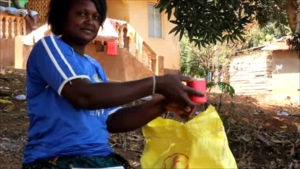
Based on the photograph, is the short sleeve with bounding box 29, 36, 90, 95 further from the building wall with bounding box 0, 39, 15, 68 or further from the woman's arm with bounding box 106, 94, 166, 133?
the building wall with bounding box 0, 39, 15, 68

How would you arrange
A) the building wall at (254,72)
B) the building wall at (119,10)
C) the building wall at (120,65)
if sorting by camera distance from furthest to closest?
the building wall at (254,72)
the building wall at (119,10)
the building wall at (120,65)

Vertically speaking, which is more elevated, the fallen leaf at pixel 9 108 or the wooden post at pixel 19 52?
the wooden post at pixel 19 52

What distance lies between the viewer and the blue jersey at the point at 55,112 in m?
1.46

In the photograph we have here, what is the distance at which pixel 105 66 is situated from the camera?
35.8ft

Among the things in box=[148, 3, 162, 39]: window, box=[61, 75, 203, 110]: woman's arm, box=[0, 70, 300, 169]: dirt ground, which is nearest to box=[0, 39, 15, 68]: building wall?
box=[0, 70, 300, 169]: dirt ground

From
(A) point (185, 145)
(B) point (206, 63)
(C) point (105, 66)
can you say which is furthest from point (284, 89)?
(A) point (185, 145)

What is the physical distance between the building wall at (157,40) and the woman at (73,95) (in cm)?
1195

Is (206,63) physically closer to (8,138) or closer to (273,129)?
(273,129)

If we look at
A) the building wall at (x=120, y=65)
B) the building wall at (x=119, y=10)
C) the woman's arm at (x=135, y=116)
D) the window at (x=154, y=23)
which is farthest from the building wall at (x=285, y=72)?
the woman's arm at (x=135, y=116)

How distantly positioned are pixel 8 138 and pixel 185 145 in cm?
327

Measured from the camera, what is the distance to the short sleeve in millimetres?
1431

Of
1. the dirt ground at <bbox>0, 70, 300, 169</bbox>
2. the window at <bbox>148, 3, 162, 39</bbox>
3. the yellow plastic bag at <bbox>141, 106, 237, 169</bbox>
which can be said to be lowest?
the dirt ground at <bbox>0, 70, 300, 169</bbox>

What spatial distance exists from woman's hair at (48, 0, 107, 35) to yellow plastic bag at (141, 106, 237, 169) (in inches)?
22.1

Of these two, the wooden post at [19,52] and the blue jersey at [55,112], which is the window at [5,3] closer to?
the wooden post at [19,52]
